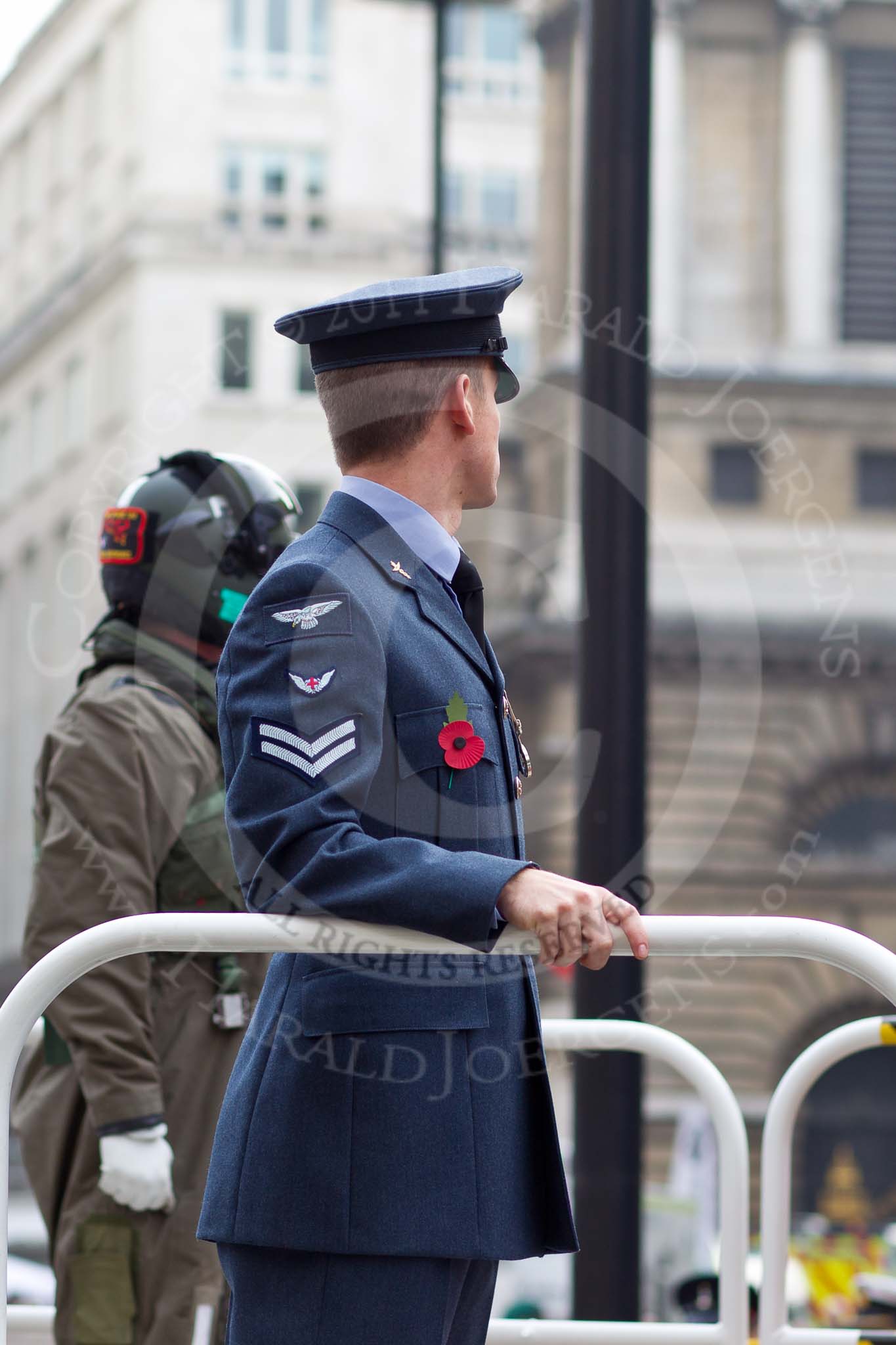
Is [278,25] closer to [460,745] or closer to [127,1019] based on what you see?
[127,1019]

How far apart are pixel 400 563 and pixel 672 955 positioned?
21.9 inches

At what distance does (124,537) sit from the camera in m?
3.27

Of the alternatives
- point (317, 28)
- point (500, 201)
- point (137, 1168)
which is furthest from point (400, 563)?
point (317, 28)

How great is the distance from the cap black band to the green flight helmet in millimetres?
1133

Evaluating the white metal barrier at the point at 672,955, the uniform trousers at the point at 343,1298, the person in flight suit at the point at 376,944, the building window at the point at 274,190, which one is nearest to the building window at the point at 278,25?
the building window at the point at 274,190

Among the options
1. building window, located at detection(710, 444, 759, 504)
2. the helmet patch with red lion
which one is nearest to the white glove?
the helmet patch with red lion

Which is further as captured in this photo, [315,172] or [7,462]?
[7,462]

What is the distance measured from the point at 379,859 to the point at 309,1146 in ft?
1.02

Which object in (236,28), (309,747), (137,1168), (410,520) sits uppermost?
(236,28)

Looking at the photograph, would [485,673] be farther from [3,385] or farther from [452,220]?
[3,385]

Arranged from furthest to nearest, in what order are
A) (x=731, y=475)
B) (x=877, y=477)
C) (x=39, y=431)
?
(x=39, y=431) → (x=877, y=477) → (x=731, y=475)

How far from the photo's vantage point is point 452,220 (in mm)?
32094

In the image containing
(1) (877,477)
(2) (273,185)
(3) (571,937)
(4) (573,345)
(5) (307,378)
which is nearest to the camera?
(3) (571,937)

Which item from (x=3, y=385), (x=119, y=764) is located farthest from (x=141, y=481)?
(x=3, y=385)
